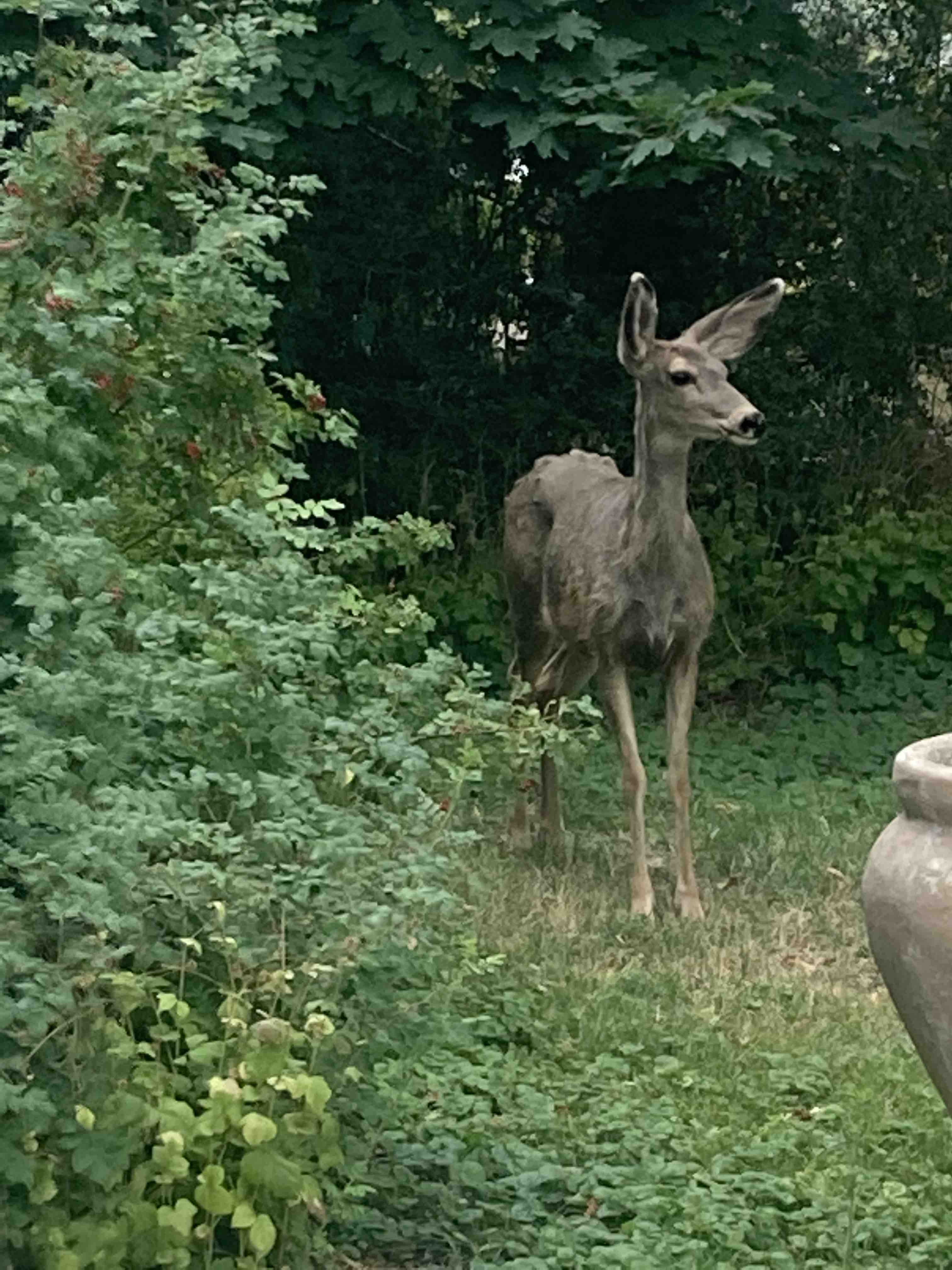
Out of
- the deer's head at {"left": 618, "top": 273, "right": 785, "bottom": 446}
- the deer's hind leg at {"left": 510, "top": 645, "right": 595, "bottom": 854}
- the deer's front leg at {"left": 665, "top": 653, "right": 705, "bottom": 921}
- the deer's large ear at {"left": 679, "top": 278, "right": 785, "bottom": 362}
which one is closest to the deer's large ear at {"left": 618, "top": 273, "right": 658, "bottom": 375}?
the deer's head at {"left": 618, "top": 273, "right": 785, "bottom": 446}

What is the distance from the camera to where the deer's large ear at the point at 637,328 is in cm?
859

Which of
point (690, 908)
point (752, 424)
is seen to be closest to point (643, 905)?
point (690, 908)

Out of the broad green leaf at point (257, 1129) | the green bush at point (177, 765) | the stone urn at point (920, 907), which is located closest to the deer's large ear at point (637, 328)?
the green bush at point (177, 765)

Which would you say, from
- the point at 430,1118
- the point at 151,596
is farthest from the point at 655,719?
the point at 151,596

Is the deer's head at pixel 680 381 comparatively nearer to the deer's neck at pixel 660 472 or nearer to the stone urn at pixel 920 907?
the deer's neck at pixel 660 472

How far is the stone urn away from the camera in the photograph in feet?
14.5

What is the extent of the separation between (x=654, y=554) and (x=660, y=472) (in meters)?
0.30

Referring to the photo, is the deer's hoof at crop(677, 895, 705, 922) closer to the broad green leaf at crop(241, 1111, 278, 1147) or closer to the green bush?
the green bush

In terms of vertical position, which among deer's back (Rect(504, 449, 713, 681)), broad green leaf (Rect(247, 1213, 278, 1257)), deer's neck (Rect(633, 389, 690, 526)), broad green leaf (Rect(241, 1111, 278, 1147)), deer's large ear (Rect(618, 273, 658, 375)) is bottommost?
broad green leaf (Rect(247, 1213, 278, 1257))

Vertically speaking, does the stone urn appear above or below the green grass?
above

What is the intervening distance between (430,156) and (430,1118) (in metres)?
9.11

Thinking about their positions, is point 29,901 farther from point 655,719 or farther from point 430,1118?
point 655,719

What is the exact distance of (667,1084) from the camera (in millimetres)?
6680

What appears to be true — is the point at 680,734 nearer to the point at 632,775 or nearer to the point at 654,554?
the point at 632,775
